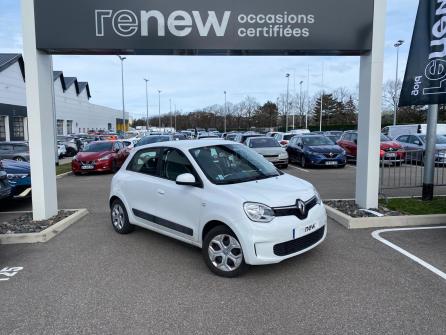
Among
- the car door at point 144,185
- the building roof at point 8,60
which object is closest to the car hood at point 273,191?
the car door at point 144,185

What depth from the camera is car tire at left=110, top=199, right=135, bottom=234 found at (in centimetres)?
616

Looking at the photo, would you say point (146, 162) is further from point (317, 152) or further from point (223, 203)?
point (317, 152)

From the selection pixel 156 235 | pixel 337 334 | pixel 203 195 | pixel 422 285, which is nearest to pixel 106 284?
pixel 203 195

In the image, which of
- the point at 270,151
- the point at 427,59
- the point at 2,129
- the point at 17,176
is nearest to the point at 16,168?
the point at 17,176

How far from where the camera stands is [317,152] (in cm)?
1587

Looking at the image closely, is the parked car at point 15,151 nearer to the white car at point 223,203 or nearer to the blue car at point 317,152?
the white car at point 223,203

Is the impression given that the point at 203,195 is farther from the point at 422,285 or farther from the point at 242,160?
the point at 422,285

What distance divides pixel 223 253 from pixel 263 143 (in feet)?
41.1

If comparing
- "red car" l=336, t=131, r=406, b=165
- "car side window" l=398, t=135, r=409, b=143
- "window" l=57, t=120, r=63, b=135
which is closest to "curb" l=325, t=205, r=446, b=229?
"red car" l=336, t=131, r=406, b=165

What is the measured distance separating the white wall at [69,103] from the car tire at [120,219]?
3502 cm

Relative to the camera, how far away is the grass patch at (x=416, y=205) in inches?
270

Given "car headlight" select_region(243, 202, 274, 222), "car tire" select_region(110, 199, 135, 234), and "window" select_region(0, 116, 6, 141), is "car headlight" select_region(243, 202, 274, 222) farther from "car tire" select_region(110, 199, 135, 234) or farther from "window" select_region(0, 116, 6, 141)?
"window" select_region(0, 116, 6, 141)

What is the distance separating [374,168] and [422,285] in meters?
3.44

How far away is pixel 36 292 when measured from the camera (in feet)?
13.5
